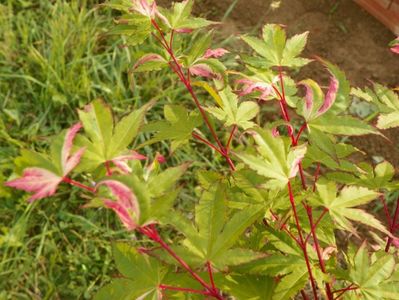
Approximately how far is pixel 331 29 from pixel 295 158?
2320 mm

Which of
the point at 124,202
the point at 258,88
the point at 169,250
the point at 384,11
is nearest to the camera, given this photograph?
the point at 124,202

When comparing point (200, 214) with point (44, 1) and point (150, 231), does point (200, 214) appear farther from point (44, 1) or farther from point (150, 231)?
point (44, 1)

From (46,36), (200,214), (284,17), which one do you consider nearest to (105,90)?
(46,36)

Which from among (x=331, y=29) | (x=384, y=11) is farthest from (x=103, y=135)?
(x=384, y=11)

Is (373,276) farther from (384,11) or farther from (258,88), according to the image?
(384,11)

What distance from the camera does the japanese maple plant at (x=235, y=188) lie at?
84cm

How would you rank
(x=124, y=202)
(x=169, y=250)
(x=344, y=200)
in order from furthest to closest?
(x=344, y=200), (x=169, y=250), (x=124, y=202)

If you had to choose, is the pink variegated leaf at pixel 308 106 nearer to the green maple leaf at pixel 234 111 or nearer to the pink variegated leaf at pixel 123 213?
the green maple leaf at pixel 234 111

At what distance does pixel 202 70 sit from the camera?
120 centimetres

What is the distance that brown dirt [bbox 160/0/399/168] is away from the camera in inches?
115

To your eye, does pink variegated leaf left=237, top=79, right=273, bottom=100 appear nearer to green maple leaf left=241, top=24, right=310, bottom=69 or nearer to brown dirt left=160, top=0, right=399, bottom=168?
green maple leaf left=241, top=24, right=310, bottom=69

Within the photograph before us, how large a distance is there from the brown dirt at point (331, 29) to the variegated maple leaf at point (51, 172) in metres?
2.22

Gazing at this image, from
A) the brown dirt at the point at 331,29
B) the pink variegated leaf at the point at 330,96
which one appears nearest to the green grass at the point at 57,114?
the brown dirt at the point at 331,29

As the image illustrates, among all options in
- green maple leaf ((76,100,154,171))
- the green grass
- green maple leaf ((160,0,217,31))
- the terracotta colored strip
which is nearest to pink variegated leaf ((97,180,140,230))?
green maple leaf ((76,100,154,171))
